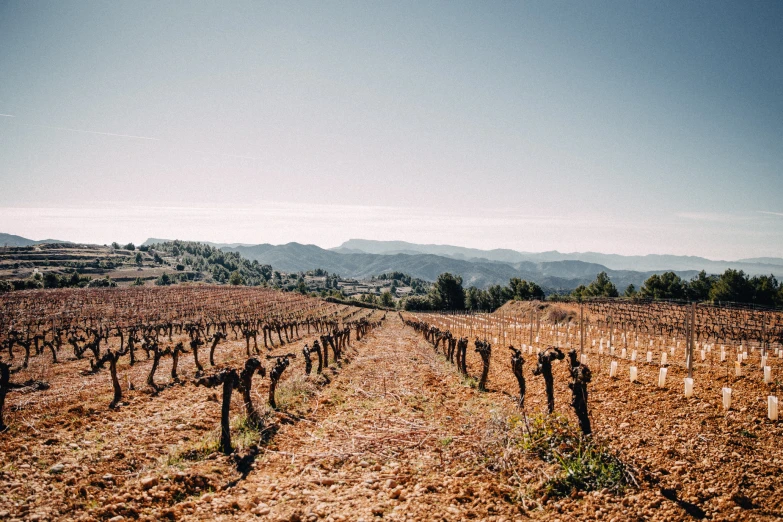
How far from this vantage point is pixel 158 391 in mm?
16625

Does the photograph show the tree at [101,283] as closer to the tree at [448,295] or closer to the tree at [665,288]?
the tree at [448,295]

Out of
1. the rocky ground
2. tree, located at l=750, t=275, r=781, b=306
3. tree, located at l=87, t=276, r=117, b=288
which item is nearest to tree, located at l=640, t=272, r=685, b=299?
tree, located at l=750, t=275, r=781, b=306

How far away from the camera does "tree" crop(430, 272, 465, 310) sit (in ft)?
419

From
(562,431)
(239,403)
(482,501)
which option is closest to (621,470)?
(562,431)

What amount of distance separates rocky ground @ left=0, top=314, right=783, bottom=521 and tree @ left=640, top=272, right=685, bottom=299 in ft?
321

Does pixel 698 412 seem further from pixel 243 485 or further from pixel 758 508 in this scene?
pixel 243 485

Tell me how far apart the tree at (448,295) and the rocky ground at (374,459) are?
11361 centimetres

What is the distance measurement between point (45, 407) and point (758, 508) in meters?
20.5

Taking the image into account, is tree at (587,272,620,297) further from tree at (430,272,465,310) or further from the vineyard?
the vineyard

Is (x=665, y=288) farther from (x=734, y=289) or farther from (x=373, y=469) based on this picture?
(x=373, y=469)

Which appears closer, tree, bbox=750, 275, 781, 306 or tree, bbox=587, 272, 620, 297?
tree, bbox=750, 275, 781, 306

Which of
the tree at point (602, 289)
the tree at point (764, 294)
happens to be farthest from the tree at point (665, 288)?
the tree at point (764, 294)

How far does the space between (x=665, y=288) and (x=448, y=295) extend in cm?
6148

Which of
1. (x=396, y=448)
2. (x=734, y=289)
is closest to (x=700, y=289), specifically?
(x=734, y=289)
